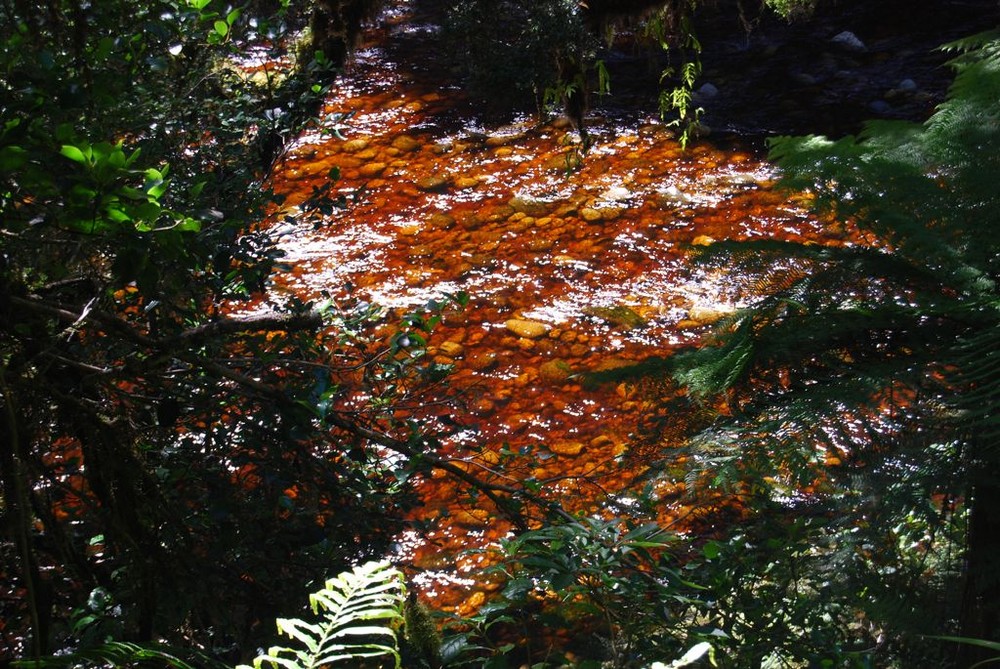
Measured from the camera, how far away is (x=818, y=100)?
243 inches

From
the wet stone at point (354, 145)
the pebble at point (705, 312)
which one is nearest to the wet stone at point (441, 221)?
the wet stone at point (354, 145)

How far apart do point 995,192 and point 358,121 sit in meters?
5.44

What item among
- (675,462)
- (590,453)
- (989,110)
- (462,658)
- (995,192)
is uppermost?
(989,110)

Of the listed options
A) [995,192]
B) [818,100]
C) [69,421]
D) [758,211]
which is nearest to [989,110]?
[995,192]

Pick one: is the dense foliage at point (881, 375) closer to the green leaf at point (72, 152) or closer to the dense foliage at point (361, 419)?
the dense foliage at point (361, 419)

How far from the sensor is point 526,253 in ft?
16.0

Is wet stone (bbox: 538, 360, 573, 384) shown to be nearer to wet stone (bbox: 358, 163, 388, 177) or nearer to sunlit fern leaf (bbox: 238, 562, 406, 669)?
wet stone (bbox: 358, 163, 388, 177)

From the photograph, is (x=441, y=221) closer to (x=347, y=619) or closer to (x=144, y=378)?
(x=144, y=378)

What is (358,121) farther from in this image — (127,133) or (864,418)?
(864,418)

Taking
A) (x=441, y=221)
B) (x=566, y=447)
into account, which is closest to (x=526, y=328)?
(x=566, y=447)

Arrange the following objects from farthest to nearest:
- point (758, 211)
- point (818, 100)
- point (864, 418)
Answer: point (818, 100) < point (758, 211) < point (864, 418)

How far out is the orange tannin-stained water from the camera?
3473 millimetres

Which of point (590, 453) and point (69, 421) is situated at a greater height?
point (69, 421)

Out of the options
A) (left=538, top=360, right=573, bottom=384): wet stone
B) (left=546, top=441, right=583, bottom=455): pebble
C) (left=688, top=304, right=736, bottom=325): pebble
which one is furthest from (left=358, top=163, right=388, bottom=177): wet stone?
(left=546, top=441, right=583, bottom=455): pebble
